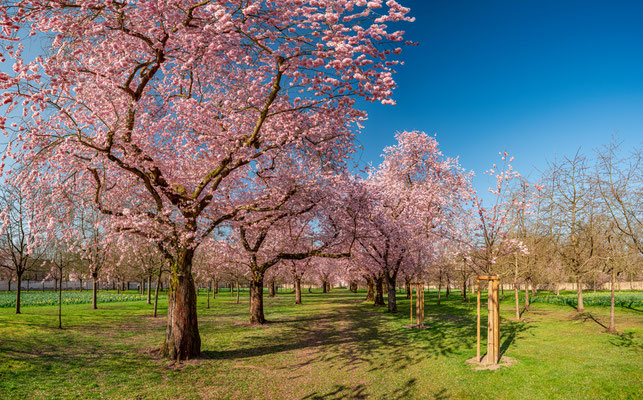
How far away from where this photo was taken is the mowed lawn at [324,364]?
970cm

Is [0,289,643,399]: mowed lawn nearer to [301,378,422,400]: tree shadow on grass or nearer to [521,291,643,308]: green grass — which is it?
[301,378,422,400]: tree shadow on grass

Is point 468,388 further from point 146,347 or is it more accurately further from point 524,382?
point 146,347

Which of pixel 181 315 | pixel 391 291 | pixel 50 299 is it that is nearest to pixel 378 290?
pixel 391 291

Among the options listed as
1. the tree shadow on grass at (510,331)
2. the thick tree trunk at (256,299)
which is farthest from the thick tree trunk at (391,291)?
the thick tree trunk at (256,299)

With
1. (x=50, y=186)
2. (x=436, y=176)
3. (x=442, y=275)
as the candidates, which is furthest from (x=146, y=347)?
(x=442, y=275)

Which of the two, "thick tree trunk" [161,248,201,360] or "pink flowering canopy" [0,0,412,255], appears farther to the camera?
"thick tree trunk" [161,248,201,360]

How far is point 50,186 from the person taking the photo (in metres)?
12.2

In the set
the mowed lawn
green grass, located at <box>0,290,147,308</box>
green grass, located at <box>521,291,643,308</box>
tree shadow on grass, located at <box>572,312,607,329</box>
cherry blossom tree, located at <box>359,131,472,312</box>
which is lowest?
green grass, located at <box>0,290,147,308</box>

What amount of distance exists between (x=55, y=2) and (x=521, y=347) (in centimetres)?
1819

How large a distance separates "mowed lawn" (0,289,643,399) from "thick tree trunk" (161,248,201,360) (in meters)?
0.54

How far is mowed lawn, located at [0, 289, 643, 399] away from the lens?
970 cm

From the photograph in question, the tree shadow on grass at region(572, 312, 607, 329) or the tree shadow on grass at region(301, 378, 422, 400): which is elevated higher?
the tree shadow on grass at region(301, 378, 422, 400)

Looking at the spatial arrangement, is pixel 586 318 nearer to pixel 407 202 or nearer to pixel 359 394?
pixel 407 202

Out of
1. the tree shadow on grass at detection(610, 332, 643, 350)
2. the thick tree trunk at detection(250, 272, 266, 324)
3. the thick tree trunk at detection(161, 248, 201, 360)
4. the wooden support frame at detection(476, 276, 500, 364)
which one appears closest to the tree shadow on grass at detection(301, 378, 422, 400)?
the wooden support frame at detection(476, 276, 500, 364)
